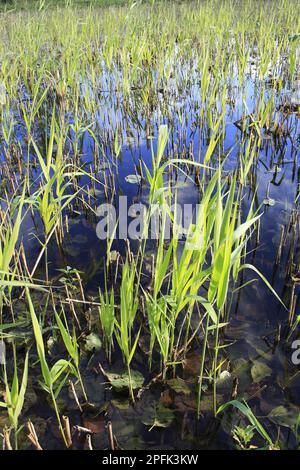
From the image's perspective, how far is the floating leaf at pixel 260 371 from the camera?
139 centimetres

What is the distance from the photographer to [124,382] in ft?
4.47

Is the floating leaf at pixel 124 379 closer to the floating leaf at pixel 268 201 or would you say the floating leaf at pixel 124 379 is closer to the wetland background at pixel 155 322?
the wetland background at pixel 155 322

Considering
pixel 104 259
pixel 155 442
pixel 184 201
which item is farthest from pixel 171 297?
pixel 184 201

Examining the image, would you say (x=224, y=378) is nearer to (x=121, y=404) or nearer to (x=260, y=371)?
(x=260, y=371)

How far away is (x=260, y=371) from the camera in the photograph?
55.6 inches

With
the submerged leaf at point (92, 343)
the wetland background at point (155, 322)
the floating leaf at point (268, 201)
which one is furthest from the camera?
the floating leaf at point (268, 201)

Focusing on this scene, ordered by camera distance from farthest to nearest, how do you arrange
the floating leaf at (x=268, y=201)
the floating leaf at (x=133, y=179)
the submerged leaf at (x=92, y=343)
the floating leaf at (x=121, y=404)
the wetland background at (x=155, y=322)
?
the floating leaf at (x=133, y=179)
the floating leaf at (x=268, y=201)
the submerged leaf at (x=92, y=343)
the floating leaf at (x=121, y=404)
the wetland background at (x=155, y=322)

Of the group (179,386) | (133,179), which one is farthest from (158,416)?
(133,179)

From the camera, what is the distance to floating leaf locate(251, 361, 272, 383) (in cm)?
139

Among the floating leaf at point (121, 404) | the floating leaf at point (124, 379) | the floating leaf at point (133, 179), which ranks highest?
the floating leaf at point (133, 179)

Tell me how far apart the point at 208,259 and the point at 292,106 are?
2187 millimetres

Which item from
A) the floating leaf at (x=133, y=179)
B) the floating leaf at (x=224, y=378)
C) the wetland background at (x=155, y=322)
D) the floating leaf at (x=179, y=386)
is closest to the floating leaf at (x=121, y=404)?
the wetland background at (x=155, y=322)

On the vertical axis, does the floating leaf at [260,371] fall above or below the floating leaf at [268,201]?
below

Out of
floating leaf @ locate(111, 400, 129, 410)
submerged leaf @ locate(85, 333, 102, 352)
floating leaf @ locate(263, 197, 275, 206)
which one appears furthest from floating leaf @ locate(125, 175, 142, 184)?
floating leaf @ locate(111, 400, 129, 410)
